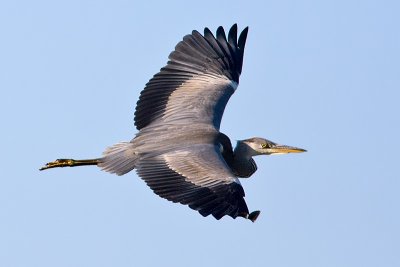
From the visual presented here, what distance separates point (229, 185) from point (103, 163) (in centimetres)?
226

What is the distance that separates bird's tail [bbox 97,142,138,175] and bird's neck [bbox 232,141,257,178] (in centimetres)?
157

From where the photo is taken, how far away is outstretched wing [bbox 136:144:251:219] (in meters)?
13.5

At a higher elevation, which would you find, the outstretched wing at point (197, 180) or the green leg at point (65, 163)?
the green leg at point (65, 163)

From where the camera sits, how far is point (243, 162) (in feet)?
52.5

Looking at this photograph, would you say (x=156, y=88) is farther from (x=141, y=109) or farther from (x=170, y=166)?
(x=170, y=166)

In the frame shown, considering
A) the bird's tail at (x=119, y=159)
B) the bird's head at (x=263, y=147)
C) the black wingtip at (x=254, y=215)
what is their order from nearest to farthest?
the black wingtip at (x=254, y=215), the bird's tail at (x=119, y=159), the bird's head at (x=263, y=147)

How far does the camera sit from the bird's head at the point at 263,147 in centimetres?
1612

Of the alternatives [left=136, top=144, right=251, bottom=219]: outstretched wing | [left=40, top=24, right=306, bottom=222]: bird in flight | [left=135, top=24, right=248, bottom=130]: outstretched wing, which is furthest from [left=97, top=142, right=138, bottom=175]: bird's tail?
[left=135, top=24, right=248, bottom=130]: outstretched wing

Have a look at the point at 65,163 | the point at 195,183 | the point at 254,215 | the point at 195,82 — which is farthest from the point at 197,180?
the point at 65,163

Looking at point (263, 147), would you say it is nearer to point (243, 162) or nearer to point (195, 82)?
point (243, 162)

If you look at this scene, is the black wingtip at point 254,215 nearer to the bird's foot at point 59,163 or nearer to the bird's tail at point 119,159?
the bird's tail at point 119,159

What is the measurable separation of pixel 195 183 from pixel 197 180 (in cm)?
7

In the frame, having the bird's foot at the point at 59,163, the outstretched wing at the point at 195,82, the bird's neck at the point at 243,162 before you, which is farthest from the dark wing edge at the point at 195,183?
the bird's foot at the point at 59,163

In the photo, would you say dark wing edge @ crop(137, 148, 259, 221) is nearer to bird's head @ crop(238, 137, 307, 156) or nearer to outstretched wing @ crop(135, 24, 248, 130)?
outstretched wing @ crop(135, 24, 248, 130)
